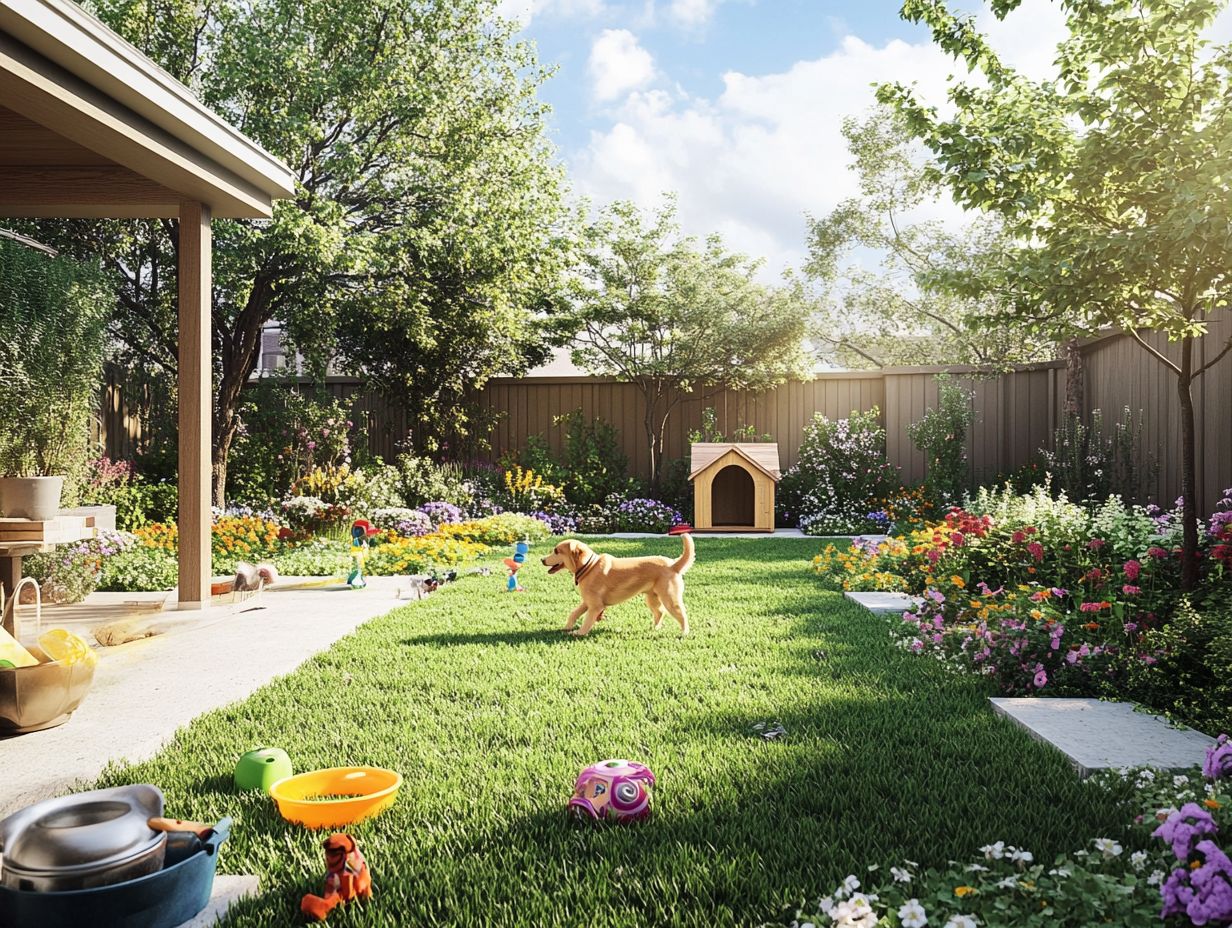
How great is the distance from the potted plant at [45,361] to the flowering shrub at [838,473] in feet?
27.4

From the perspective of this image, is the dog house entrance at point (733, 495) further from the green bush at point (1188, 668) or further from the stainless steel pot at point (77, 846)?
the stainless steel pot at point (77, 846)

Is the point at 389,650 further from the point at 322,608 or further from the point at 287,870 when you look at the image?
the point at 287,870

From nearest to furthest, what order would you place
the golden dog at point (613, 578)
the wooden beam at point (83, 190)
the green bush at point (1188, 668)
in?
the green bush at point (1188, 668)
the golden dog at point (613, 578)
the wooden beam at point (83, 190)

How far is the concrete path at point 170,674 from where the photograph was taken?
2.88 meters

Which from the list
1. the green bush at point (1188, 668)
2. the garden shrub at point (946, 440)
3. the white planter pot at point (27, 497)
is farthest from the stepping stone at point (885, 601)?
the garden shrub at point (946, 440)

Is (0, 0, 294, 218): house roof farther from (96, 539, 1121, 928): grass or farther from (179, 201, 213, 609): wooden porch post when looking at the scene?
(96, 539, 1121, 928): grass

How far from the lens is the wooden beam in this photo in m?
5.35

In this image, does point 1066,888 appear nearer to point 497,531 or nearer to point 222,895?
point 222,895

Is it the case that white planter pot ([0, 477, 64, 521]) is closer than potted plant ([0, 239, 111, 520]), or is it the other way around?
white planter pot ([0, 477, 64, 521])

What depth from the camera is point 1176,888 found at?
5.62 ft

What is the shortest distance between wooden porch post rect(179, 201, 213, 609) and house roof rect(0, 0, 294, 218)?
26 cm

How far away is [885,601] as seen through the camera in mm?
5949

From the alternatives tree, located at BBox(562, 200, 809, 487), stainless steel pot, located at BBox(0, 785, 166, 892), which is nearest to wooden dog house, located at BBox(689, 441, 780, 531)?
tree, located at BBox(562, 200, 809, 487)

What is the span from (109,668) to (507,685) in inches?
74.5
